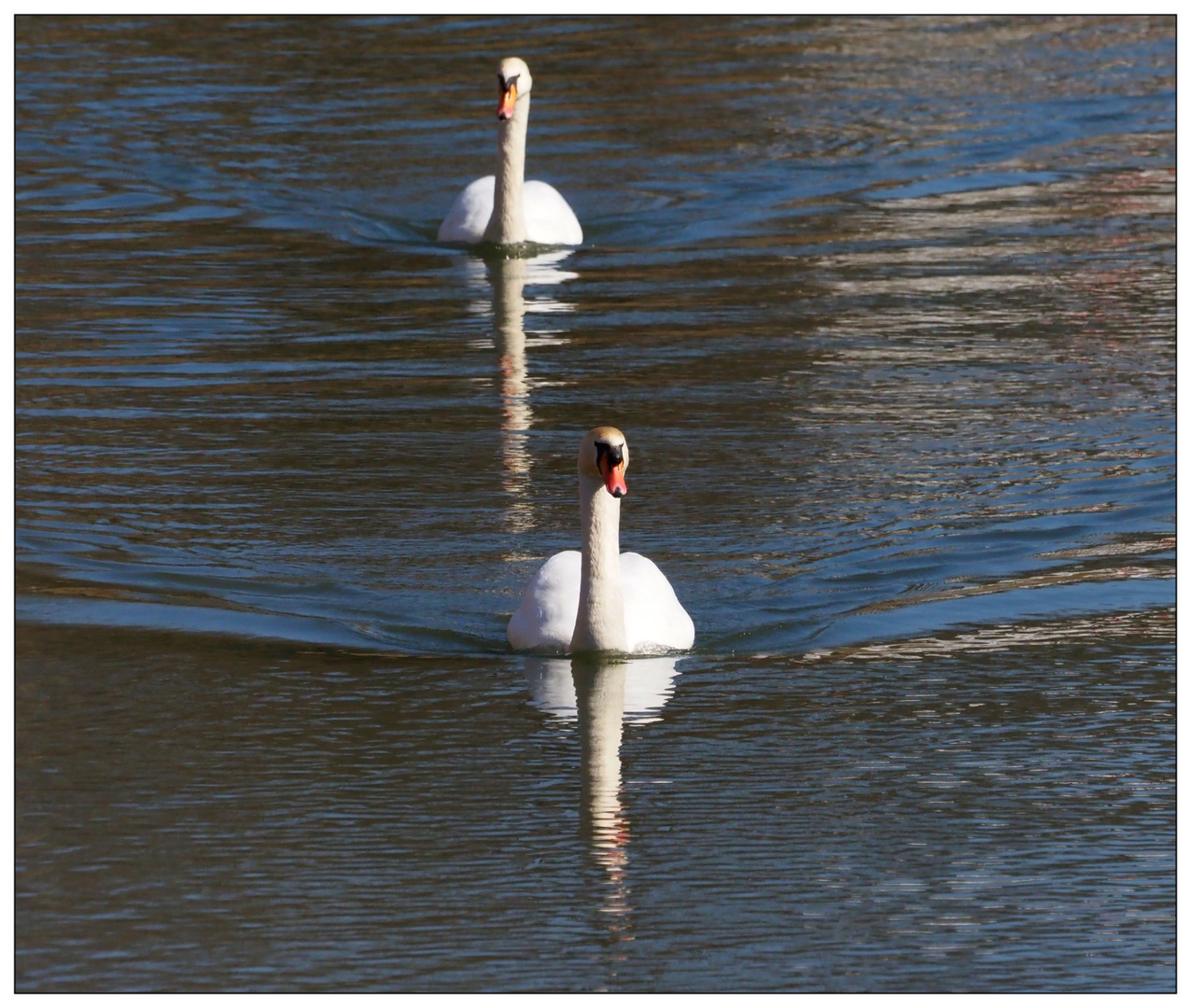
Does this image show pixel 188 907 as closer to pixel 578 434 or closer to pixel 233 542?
pixel 233 542

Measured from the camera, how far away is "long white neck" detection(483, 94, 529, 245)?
56.3 ft

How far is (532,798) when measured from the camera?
867 centimetres

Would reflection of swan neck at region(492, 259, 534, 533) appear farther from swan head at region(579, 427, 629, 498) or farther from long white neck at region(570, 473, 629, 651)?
swan head at region(579, 427, 629, 498)

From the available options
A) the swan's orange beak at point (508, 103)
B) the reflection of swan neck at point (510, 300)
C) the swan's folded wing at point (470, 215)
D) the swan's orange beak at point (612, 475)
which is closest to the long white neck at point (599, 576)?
the swan's orange beak at point (612, 475)

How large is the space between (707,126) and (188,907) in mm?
14559

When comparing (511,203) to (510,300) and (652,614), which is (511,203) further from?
(652,614)

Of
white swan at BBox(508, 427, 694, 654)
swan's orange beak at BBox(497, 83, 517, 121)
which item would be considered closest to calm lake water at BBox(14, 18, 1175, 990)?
white swan at BBox(508, 427, 694, 654)

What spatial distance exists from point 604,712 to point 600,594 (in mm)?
577

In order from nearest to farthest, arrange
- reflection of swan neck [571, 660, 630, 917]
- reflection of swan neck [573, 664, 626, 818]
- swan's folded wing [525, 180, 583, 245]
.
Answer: reflection of swan neck [571, 660, 630, 917]
reflection of swan neck [573, 664, 626, 818]
swan's folded wing [525, 180, 583, 245]

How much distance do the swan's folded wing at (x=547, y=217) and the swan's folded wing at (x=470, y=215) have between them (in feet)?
0.96

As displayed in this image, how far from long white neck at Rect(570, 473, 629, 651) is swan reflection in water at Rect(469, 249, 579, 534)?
1699mm

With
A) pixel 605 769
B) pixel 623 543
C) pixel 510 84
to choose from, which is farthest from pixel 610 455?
pixel 510 84

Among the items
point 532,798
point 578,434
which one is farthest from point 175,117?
point 532,798

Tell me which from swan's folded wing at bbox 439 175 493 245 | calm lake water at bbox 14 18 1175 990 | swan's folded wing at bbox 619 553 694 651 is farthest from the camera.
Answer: swan's folded wing at bbox 439 175 493 245
